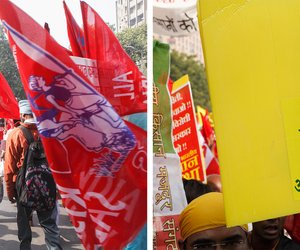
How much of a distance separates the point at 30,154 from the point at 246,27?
94 cm

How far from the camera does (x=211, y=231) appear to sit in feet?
6.70

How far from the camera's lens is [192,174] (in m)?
4.11

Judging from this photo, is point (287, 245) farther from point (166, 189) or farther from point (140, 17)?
point (140, 17)

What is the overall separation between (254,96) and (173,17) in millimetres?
3214

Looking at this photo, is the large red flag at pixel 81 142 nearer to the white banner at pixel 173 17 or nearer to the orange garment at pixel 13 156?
the orange garment at pixel 13 156

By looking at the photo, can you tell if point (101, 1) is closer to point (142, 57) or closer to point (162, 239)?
point (142, 57)

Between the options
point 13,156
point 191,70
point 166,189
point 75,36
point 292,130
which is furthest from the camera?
point 191,70

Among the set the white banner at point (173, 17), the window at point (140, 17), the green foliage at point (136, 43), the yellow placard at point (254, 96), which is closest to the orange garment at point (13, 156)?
the green foliage at point (136, 43)

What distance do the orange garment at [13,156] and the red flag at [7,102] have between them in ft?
0.24

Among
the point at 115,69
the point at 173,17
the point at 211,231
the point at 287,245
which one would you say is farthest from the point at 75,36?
the point at 173,17

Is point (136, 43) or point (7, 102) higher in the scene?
point (136, 43)

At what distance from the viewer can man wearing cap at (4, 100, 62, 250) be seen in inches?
82.7

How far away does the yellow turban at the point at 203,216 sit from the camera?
2.05 meters

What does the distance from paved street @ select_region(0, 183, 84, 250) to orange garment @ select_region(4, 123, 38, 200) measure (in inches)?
2.6
